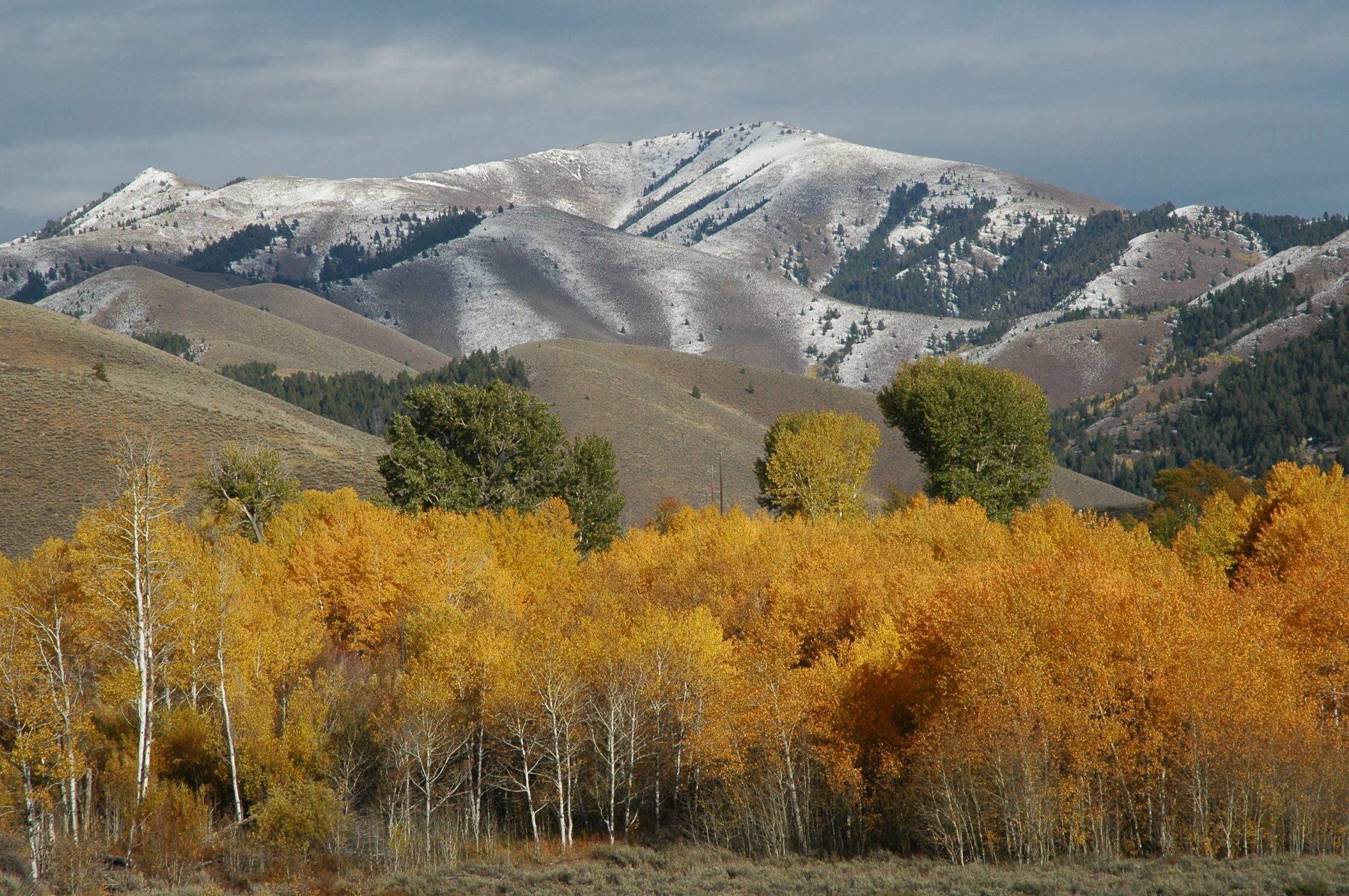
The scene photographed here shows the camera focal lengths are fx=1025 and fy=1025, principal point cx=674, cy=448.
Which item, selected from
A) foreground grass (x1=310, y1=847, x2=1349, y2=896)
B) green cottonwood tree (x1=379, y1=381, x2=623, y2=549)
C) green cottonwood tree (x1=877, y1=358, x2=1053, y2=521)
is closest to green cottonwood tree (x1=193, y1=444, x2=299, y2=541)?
green cottonwood tree (x1=379, y1=381, x2=623, y2=549)

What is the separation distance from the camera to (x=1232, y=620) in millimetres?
43188

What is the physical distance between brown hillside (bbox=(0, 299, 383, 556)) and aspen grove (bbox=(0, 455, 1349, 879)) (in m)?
36.5

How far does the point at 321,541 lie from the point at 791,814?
35519 millimetres

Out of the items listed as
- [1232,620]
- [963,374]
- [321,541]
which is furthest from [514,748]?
[963,374]

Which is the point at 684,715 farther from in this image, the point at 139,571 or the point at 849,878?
the point at 139,571

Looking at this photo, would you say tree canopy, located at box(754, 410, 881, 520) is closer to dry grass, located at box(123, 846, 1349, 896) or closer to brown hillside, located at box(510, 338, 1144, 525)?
brown hillside, located at box(510, 338, 1144, 525)

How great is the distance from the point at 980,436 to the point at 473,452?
125ft

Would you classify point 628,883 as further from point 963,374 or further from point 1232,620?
point 963,374

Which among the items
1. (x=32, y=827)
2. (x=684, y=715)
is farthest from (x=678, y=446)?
(x=32, y=827)

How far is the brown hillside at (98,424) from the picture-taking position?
296 ft

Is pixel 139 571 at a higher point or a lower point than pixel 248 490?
lower

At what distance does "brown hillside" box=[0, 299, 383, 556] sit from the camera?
90.3 metres

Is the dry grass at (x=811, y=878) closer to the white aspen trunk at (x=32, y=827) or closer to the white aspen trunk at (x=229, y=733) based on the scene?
the white aspen trunk at (x=32, y=827)

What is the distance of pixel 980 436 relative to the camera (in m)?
77.9
